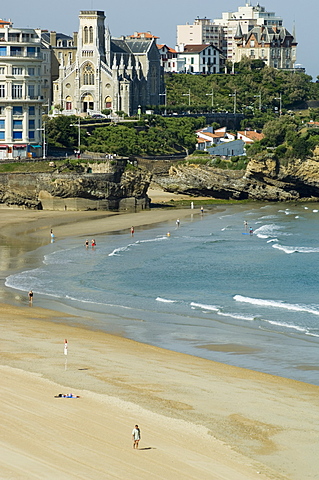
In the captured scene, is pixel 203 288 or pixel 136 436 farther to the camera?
pixel 203 288

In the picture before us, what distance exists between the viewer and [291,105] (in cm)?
15550

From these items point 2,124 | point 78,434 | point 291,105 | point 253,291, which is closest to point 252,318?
point 253,291

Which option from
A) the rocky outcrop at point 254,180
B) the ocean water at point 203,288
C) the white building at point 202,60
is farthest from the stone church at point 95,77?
the ocean water at point 203,288

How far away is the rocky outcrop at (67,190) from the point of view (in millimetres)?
79125

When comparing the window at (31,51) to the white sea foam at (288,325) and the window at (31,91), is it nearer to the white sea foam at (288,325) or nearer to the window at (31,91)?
the window at (31,91)

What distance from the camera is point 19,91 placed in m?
84.6

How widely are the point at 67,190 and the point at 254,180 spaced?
2405cm

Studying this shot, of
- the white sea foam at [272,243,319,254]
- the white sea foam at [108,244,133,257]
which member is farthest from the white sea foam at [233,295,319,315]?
the white sea foam at [272,243,319,254]

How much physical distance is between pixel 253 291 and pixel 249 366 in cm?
1433

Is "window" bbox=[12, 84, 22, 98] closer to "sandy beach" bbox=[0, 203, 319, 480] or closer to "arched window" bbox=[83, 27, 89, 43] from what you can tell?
"arched window" bbox=[83, 27, 89, 43]

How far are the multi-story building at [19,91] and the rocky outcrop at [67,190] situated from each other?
743 cm

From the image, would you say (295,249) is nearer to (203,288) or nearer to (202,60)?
(203,288)

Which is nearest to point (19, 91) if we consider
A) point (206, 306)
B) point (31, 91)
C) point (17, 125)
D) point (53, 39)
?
point (31, 91)

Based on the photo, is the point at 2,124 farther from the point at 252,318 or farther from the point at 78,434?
the point at 78,434
